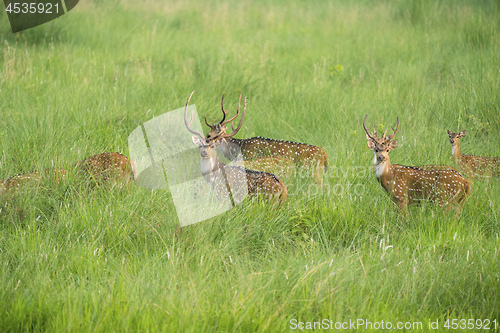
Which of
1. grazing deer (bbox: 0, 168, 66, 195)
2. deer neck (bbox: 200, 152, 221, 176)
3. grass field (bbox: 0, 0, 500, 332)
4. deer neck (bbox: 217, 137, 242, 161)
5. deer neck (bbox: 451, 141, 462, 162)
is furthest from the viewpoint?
deer neck (bbox: 217, 137, 242, 161)

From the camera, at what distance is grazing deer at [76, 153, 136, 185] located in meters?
4.59

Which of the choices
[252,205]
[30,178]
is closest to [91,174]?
[30,178]

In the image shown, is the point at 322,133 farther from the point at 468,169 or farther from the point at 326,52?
the point at 326,52

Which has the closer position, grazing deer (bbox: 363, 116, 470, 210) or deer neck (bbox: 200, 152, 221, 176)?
grazing deer (bbox: 363, 116, 470, 210)

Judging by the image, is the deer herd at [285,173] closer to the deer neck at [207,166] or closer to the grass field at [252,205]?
the deer neck at [207,166]

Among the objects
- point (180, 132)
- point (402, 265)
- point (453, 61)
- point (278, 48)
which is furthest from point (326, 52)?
point (402, 265)

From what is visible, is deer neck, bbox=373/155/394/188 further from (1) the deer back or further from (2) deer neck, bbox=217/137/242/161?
(2) deer neck, bbox=217/137/242/161

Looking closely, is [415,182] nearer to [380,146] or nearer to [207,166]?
[380,146]

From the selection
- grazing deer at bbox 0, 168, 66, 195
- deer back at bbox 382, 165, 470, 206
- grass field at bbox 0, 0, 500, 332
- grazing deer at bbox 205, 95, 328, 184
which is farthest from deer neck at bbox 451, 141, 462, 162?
grazing deer at bbox 0, 168, 66, 195

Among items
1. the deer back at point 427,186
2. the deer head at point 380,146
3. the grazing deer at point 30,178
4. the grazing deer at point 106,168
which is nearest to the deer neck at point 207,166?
the grazing deer at point 106,168

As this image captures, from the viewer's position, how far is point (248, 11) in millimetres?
12609

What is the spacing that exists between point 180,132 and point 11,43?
3.99m

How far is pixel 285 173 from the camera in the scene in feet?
16.5

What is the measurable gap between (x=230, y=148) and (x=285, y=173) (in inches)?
38.6
